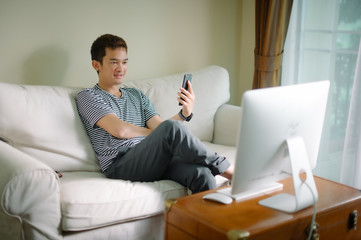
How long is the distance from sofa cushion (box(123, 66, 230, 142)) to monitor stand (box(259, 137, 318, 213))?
4.30 feet

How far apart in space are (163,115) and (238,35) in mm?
1303

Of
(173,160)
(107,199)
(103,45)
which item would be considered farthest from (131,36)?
(107,199)

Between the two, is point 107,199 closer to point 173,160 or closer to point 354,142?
point 173,160

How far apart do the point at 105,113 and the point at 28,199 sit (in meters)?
0.71

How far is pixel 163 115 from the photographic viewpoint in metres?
2.96

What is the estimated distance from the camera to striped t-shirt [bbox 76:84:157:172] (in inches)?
98.4

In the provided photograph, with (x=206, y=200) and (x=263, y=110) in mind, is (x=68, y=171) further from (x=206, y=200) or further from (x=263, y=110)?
(x=263, y=110)

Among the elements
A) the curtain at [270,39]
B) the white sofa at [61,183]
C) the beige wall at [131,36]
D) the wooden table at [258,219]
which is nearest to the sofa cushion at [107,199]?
the white sofa at [61,183]

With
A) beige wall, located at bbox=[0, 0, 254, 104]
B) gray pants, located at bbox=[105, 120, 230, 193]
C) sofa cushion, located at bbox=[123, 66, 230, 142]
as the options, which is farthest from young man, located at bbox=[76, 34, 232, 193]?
beige wall, located at bbox=[0, 0, 254, 104]

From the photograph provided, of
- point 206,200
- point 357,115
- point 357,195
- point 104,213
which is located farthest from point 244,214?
point 357,115

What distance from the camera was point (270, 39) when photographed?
135 inches

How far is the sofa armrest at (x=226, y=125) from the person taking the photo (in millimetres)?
3080

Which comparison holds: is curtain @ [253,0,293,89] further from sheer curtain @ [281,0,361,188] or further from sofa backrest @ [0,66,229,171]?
sofa backrest @ [0,66,229,171]

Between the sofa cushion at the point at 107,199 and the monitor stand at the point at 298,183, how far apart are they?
62cm
